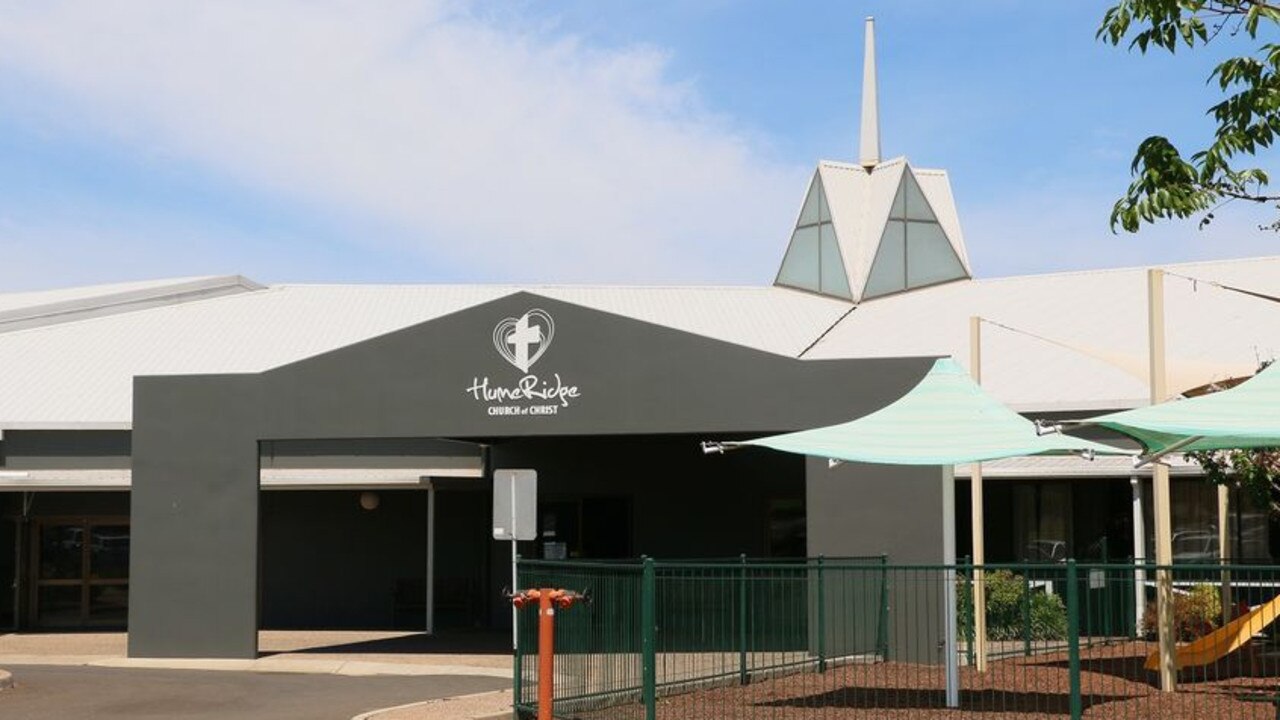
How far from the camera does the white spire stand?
44406mm

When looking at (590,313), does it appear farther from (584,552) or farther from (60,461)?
(60,461)

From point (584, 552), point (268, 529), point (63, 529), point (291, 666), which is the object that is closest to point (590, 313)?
point (291, 666)

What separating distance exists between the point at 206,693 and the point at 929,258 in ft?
80.1

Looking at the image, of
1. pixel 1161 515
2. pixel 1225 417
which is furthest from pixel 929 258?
pixel 1225 417

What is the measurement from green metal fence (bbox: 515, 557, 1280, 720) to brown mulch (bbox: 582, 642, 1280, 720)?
3cm

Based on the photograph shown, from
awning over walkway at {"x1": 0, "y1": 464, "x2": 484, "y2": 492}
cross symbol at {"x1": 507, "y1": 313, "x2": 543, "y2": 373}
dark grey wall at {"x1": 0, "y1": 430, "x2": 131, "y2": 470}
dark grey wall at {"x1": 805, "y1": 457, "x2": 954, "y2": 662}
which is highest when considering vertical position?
cross symbol at {"x1": 507, "y1": 313, "x2": 543, "y2": 373}

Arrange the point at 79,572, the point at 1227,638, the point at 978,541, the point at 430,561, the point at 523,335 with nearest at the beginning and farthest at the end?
the point at 1227,638
the point at 978,541
the point at 523,335
the point at 430,561
the point at 79,572

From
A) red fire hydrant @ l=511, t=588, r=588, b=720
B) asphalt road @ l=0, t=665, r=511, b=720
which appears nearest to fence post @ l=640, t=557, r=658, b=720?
red fire hydrant @ l=511, t=588, r=588, b=720

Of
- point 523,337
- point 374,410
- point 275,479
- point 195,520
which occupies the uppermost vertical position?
point 523,337

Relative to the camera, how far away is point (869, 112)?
45406mm

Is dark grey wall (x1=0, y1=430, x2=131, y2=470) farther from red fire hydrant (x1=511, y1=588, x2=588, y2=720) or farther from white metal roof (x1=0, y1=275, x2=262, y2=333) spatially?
red fire hydrant (x1=511, y1=588, x2=588, y2=720)

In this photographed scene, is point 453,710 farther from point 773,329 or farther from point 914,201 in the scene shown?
point 914,201

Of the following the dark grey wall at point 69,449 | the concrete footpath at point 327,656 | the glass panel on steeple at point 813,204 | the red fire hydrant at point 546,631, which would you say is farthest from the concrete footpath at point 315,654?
the glass panel on steeple at point 813,204

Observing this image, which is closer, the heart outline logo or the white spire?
the heart outline logo
